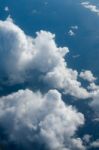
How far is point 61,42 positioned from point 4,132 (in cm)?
6027

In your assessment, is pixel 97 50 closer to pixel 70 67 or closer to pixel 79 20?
pixel 70 67

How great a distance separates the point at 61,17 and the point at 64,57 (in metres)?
26.6

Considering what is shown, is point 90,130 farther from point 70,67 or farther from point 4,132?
point 70,67

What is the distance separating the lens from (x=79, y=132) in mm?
145500

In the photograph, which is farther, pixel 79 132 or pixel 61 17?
pixel 61 17

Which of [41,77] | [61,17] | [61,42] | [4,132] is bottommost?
[4,132]

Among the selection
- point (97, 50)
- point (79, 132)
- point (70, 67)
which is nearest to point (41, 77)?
point (70, 67)

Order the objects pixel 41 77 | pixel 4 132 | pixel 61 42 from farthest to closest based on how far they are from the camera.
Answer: pixel 61 42, pixel 41 77, pixel 4 132

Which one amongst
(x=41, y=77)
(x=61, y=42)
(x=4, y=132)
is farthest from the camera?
(x=61, y=42)

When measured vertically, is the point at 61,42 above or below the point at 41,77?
above

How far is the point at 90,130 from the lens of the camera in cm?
14425

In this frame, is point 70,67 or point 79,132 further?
point 70,67

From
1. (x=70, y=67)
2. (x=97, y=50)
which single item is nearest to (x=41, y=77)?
(x=70, y=67)

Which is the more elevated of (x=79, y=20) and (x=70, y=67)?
(x=79, y=20)
